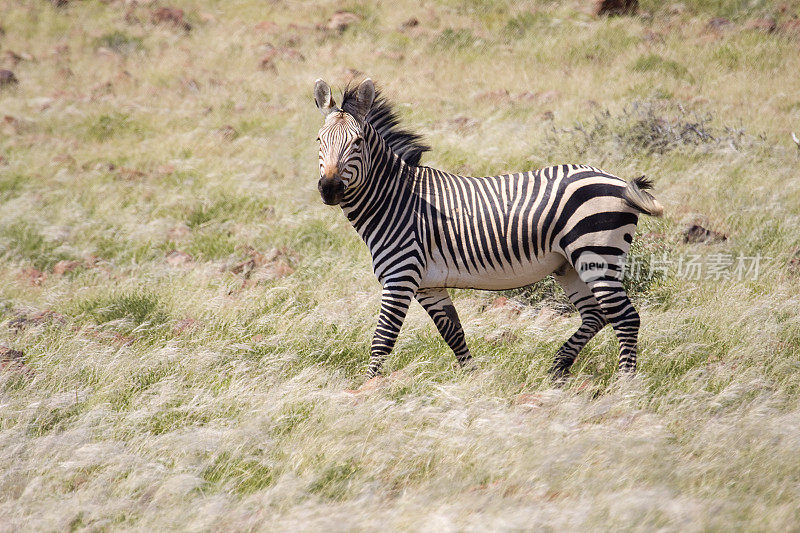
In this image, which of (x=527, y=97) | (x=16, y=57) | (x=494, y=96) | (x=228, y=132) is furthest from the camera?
(x=16, y=57)

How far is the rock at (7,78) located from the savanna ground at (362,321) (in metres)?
0.22

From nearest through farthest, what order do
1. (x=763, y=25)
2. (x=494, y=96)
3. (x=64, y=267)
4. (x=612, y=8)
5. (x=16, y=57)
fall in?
(x=64, y=267), (x=494, y=96), (x=763, y=25), (x=16, y=57), (x=612, y=8)

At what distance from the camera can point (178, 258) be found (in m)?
8.98

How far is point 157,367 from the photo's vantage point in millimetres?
5586

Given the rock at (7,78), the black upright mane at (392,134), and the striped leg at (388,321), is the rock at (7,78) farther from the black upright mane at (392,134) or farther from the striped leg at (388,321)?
the striped leg at (388,321)

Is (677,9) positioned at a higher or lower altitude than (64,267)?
higher

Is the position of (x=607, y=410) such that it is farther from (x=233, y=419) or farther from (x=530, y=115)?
(x=530, y=115)

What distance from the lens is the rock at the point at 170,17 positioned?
71.6 ft

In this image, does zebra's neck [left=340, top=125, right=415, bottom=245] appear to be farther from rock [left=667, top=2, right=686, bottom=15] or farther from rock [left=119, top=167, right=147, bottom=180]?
rock [left=667, top=2, right=686, bottom=15]

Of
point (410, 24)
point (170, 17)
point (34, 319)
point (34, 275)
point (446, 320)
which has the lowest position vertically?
point (34, 275)

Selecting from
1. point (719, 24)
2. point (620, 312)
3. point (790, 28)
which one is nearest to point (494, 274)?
point (620, 312)

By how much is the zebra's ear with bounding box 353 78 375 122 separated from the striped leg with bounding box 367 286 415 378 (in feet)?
4.69

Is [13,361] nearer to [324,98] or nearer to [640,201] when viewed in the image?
[324,98]

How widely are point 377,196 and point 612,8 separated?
1769cm
